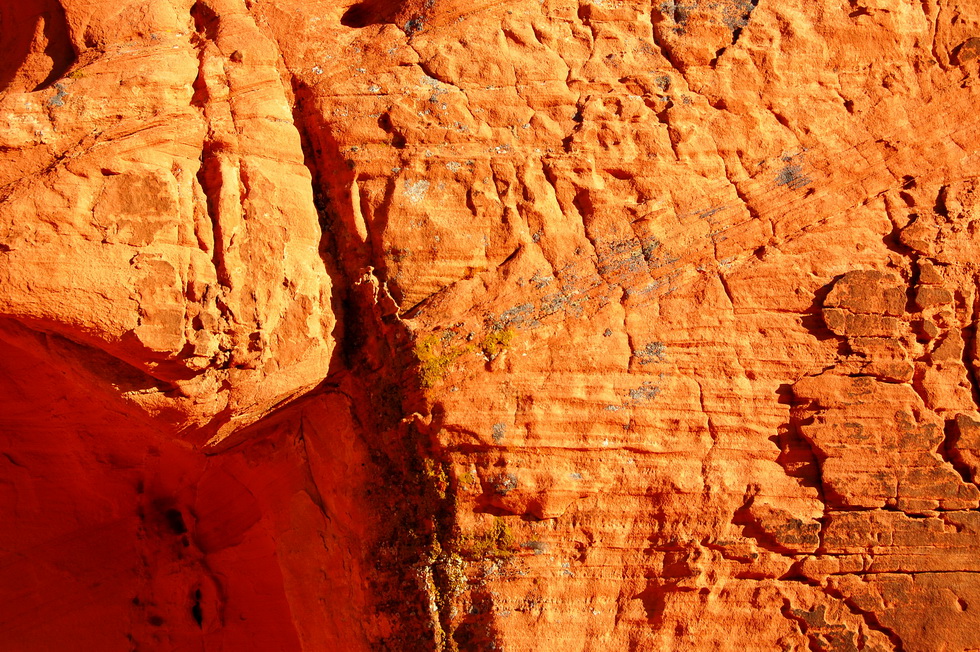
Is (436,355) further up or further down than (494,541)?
further up

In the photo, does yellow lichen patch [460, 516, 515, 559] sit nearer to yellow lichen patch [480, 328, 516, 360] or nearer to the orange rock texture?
the orange rock texture

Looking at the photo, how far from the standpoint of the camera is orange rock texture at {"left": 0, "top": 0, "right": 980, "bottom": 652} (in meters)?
3.07

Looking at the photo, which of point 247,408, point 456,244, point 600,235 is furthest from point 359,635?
point 600,235

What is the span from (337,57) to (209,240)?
3.50 ft

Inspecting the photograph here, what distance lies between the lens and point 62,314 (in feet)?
9.28

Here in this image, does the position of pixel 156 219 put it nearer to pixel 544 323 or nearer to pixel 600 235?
pixel 544 323

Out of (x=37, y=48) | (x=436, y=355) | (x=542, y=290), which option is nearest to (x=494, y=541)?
(x=436, y=355)

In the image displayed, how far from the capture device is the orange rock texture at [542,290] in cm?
307

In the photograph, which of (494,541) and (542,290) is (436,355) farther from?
(494,541)

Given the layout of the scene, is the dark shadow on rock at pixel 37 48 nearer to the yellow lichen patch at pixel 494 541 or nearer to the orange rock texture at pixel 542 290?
the orange rock texture at pixel 542 290

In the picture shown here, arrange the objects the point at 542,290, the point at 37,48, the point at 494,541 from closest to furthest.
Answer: the point at 494,541, the point at 542,290, the point at 37,48

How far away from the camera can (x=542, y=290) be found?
3230mm

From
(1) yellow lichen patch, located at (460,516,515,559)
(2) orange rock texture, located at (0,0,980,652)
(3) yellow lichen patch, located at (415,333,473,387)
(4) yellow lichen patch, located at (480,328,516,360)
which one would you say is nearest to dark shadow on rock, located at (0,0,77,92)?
(2) orange rock texture, located at (0,0,980,652)

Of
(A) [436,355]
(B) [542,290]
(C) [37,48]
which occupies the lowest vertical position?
(A) [436,355]
